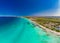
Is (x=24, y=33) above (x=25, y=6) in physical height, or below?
below

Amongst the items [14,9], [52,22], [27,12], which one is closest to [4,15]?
[14,9]

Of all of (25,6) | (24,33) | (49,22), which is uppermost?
(25,6)

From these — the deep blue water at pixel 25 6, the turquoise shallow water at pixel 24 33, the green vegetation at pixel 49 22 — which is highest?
the deep blue water at pixel 25 6

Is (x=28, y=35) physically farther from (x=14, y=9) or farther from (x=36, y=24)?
(x=14, y=9)
